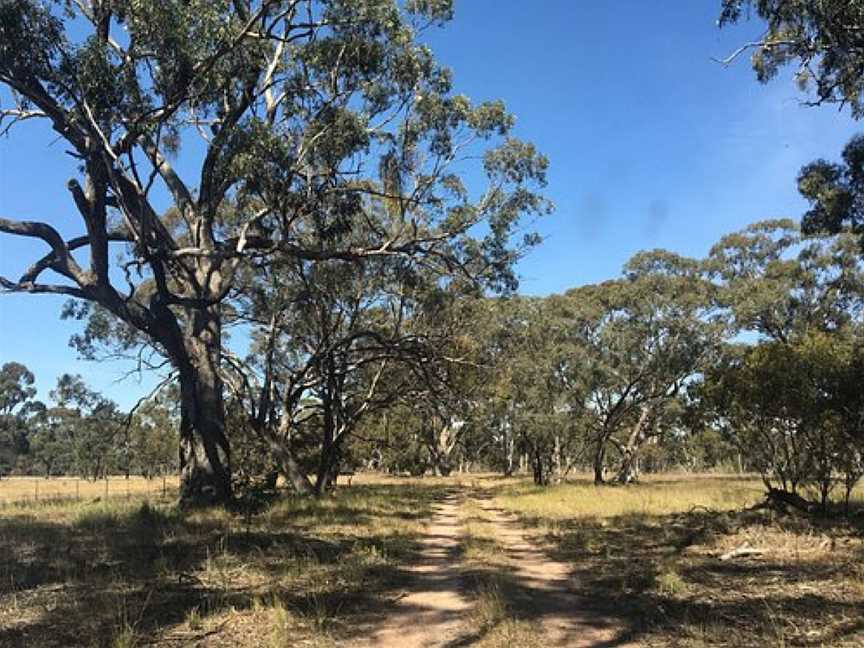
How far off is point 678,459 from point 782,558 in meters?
103

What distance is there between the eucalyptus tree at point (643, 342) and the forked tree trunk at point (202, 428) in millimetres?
24149

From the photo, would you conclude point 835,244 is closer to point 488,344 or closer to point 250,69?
point 488,344

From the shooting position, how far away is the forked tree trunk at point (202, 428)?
1767cm

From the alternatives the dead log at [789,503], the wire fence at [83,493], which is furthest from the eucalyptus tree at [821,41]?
the wire fence at [83,493]

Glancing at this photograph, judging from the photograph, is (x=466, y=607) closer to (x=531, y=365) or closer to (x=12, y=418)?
(x=531, y=365)

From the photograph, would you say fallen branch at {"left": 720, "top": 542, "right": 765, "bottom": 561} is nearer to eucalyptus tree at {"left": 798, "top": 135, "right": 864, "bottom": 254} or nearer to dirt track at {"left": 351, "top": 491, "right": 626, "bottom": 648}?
dirt track at {"left": 351, "top": 491, "right": 626, "bottom": 648}

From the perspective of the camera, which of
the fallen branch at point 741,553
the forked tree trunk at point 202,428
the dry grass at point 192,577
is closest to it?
the dry grass at point 192,577

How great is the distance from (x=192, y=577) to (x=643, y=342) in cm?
3281

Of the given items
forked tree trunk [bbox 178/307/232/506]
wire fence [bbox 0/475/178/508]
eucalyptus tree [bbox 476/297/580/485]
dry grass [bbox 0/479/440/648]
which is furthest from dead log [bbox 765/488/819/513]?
eucalyptus tree [bbox 476/297/580/485]

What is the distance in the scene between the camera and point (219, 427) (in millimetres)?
18078

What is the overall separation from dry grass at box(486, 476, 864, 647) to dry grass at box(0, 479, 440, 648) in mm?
3093

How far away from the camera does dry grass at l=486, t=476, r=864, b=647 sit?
6.86 metres

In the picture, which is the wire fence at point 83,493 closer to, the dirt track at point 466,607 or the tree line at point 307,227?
the tree line at point 307,227

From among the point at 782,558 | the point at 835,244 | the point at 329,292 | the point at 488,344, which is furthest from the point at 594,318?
the point at 782,558
